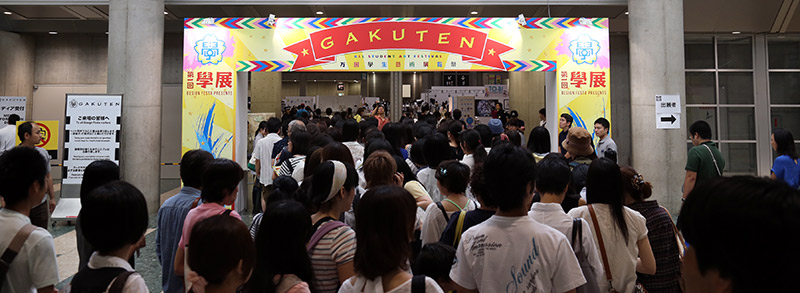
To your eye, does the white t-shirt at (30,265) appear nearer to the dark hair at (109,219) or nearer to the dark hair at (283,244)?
the dark hair at (109,219)

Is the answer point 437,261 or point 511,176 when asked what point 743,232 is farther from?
point 437,261

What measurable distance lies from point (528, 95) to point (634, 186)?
13.3 m

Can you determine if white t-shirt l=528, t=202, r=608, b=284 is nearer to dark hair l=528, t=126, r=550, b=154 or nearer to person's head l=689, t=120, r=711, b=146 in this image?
dark hair l=528, t=126, r=550, b=154

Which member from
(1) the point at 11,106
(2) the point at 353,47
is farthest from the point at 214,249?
(1) the point at 11,106

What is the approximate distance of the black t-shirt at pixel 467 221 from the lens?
262 cm

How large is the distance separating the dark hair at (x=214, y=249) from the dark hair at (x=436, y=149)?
7.79 ft

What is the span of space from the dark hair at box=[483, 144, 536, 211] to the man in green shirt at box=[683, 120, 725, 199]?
4080 millimetres

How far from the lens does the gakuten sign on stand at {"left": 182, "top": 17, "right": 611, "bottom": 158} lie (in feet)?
28.5

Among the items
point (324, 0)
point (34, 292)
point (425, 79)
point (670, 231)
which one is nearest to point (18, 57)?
point (324, 0)

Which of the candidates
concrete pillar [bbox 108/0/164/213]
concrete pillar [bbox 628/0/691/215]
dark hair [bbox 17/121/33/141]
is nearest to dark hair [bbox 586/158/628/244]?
dark hair [bbox 17/121/33/141]

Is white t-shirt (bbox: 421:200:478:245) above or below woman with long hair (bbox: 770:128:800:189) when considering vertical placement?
below

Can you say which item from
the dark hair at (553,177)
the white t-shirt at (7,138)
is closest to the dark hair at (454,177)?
the dark hair at (553,177)

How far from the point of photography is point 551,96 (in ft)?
29.8

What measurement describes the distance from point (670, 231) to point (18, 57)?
1465cm
